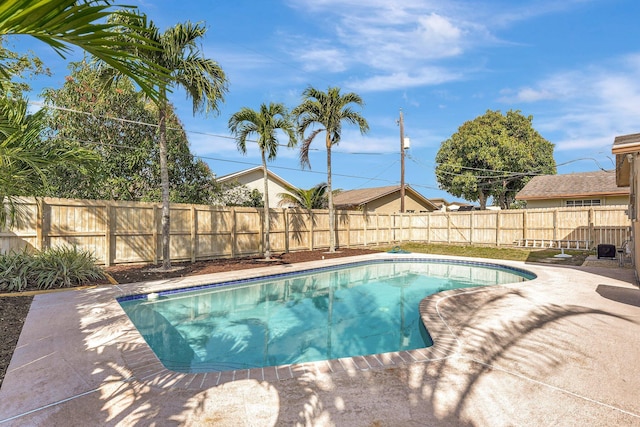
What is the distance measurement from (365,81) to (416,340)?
14.9 meters

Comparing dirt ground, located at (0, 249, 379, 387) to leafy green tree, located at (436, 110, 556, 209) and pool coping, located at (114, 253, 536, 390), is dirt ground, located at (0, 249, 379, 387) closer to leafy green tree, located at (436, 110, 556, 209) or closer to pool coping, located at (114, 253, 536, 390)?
pool coping, located at (114, 253, 536, 390)

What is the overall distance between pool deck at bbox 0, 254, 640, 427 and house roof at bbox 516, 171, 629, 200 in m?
16.7

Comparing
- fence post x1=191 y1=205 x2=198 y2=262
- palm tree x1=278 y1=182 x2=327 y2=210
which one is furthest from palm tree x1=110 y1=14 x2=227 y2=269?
palm tree x1=278 y1=182 x2=327 y2=210

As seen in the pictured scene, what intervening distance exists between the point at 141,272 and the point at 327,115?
9537 millimetres

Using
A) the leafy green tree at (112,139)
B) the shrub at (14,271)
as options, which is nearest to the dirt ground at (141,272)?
the shrub at (14,271)

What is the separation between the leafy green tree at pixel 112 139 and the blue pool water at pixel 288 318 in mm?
8025

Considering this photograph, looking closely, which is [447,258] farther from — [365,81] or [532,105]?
[532,105]

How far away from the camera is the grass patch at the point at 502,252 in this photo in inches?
494

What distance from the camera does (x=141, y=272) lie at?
9.82 meters

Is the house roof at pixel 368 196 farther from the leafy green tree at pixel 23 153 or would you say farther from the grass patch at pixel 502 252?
the leafy green tree at pixel 23 153

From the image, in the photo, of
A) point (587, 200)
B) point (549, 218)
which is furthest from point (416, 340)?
point (587, 200)

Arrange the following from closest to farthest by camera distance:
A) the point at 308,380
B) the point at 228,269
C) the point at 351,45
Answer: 1. the point at 308,380
2. the point at 228,269
3. the point at 351,45

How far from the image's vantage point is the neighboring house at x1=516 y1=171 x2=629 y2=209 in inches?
723

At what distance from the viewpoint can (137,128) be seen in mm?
15148
